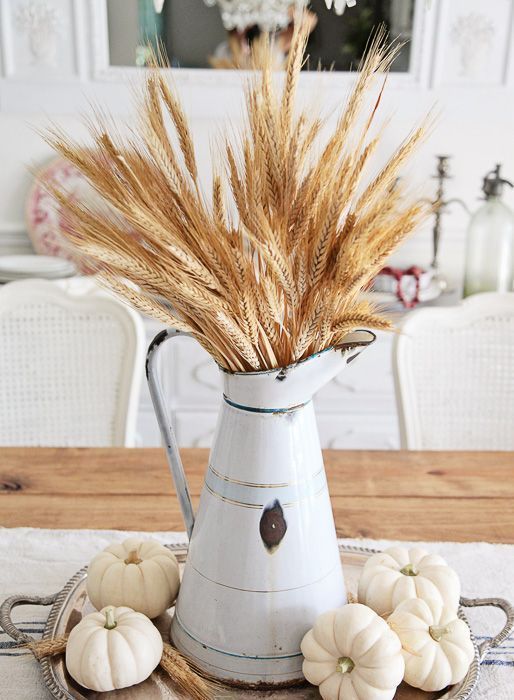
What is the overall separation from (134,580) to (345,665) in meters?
0.19

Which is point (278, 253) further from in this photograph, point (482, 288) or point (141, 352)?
point (482, 288)

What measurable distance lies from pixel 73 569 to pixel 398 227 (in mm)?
504

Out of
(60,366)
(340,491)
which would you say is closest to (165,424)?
(340,491)

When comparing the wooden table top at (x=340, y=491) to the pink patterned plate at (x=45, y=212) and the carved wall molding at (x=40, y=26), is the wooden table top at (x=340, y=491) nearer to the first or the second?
the pink patterned plate at (x=45, y=212)

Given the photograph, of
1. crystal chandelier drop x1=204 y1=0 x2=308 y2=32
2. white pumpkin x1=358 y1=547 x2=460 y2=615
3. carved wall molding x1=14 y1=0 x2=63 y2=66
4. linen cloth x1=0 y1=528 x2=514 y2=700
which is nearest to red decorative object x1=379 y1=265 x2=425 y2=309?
crystal chandelier drop x1=204 y1=0 x2=308 y2=32

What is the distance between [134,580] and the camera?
65cm

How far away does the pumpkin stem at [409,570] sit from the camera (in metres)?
0.66

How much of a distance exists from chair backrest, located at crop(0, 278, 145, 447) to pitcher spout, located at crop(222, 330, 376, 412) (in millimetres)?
881

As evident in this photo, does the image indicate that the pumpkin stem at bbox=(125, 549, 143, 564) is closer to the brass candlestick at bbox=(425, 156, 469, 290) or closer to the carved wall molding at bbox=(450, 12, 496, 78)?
the brass candlestick at bbox=(425, 156, 469, 290)

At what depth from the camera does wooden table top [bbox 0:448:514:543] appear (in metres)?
0.93

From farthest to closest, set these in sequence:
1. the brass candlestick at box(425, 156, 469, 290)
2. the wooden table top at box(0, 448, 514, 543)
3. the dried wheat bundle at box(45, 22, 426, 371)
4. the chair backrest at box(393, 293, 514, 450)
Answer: the brass candlestick at box(425, 156, 469, 290) → the chair backrest at box(393, 293, 514, 450) → the wooden table top at box(0, 448, 514, 543) → the dried wheat bundle at box(45, 22, 426, 371)

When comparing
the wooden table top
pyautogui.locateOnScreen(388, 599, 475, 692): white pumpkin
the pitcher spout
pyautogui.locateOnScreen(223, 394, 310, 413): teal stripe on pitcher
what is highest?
the pitcher spout

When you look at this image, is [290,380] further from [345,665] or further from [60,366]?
[60,366]

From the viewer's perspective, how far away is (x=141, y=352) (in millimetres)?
1416
